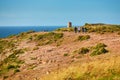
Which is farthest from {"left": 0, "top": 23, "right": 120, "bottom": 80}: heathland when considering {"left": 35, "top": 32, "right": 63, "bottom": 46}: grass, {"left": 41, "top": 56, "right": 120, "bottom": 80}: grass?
{"left": 35, "top": 32, "right": 63, "bottom": 46}: grass

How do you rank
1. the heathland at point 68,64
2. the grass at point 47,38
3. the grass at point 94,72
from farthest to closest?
the grass at point 47,38 → the heathland at point 68,64 → the grass at point 94,72

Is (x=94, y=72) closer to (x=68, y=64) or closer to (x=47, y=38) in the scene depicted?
(x=68, y=64)

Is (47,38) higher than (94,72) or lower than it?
lower

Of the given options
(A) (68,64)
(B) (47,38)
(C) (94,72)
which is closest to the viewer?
(C) (94,72)

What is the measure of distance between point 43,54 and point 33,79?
10.7 m

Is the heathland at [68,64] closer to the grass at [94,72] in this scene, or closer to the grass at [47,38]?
the grass at [94,72]

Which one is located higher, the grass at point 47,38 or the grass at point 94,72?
the grass at point 94,72

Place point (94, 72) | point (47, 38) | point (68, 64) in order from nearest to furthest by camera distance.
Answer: point (94, 72), point (68, 64), point (47, 38)

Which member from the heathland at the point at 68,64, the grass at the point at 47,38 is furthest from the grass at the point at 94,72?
the grass at the point at 47,38

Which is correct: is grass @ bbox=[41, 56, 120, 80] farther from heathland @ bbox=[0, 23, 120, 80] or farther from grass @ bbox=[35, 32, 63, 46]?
grass @ bbox=[35, 32, 63, 46]

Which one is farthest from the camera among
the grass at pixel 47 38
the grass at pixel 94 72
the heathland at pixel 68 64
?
the grass at pixel 47 38

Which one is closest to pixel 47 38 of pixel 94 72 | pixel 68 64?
pixel 68 64

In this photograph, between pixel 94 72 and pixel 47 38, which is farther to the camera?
pixel 47 38

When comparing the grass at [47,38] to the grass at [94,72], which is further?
the grass at [47,38]
